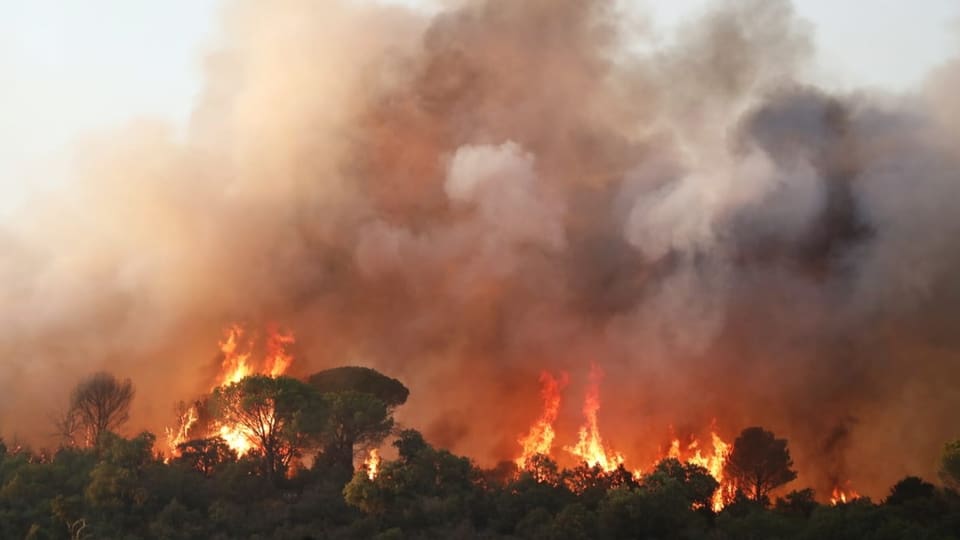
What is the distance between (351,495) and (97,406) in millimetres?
31634

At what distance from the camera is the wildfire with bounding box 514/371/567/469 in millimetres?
76250

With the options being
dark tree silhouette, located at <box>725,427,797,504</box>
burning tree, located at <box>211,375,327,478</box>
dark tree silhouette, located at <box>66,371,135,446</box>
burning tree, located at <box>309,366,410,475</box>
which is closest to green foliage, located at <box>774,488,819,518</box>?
dark tree silhouette, located at <box>725,427,797,504</box>

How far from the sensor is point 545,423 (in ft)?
258

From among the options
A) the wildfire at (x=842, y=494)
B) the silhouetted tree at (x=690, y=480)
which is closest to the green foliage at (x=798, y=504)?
the silhouetted tree at (x=690, y=480)

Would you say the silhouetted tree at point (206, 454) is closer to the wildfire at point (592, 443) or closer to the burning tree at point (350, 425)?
the burning tree at point (350, 425)

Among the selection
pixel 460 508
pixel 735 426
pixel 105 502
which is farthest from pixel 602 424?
pixel 105 502

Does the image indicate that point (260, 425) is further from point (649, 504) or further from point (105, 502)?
point (649, 504)

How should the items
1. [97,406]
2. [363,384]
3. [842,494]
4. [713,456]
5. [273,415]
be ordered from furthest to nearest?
[363,384] < [97,406] < [842,494] < [713,456] < [273,415]

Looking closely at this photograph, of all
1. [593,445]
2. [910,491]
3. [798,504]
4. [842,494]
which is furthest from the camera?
[593,445]

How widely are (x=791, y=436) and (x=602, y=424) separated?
605 inches

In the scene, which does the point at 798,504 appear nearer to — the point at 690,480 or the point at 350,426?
the point at 690,480

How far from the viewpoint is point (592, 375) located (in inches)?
3177

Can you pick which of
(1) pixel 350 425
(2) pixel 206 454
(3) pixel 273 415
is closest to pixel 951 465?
(1) pixel 350 425

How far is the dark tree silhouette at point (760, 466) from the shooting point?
214 ft
